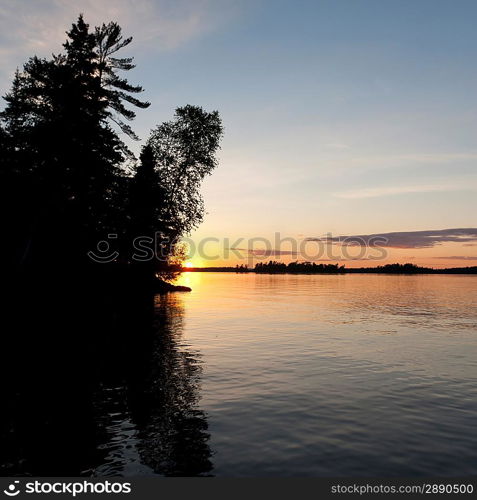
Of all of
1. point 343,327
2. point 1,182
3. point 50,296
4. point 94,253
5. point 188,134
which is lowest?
point 343,327

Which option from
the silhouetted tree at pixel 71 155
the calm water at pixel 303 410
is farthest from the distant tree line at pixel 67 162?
the calm water at pixel 303 410

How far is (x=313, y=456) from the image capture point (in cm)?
902

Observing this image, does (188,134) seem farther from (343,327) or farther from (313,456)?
(313,456)

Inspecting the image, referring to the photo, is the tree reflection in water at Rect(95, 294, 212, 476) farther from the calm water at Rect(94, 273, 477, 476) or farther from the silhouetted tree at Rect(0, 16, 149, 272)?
the silhouetted tree at Rect(0, 16, 149, 272)

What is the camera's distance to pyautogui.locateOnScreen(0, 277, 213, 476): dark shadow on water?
28.1 ft

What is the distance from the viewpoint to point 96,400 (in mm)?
12789

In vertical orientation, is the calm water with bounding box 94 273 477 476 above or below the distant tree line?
below

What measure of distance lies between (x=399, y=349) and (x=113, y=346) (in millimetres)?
14525

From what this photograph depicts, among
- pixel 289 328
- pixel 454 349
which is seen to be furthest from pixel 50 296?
pixel 454 349
